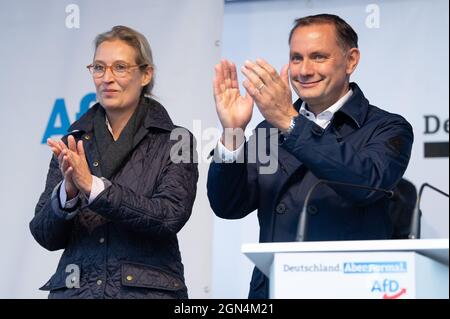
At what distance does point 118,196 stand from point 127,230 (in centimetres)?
16

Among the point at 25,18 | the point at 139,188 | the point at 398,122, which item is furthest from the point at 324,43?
the point at 25,18

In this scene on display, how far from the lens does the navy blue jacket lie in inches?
109

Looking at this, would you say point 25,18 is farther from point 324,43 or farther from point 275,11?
point 324,43

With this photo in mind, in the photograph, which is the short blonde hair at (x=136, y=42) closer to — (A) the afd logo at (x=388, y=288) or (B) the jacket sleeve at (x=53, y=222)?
(B) the jacket sleeve at (x=53, y=222)

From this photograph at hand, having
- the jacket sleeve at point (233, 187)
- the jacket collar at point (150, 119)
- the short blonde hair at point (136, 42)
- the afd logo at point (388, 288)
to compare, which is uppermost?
the short blonde hair at point (136, 42)

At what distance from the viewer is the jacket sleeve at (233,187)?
2.92m

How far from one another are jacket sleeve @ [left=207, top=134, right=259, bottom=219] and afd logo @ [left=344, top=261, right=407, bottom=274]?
82 cm

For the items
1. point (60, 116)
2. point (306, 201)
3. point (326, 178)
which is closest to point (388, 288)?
point (306, 201)

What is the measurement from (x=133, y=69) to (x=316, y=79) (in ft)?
2.12

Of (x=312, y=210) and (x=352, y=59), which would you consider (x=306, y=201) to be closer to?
(x=312, y=210)

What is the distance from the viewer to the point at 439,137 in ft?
12.4

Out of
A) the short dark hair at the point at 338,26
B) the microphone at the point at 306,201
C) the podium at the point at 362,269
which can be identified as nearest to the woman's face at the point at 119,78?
the short dark hair at the point at 338,26

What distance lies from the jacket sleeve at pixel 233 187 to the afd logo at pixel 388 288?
880 millimetres

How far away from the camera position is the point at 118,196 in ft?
9.32
